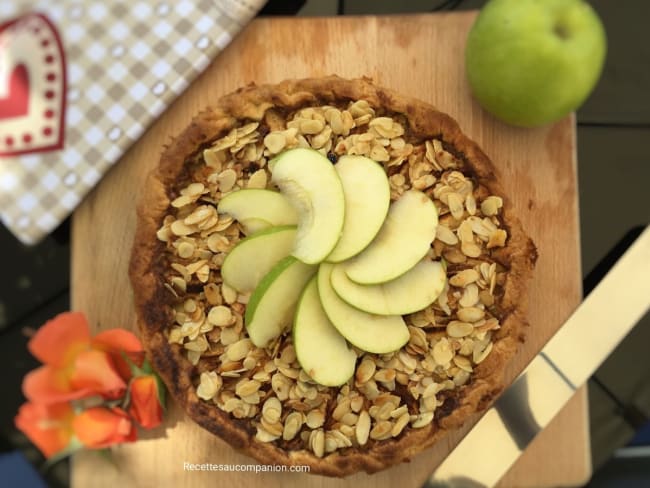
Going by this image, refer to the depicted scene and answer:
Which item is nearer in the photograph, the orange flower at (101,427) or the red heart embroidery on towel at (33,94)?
the orange flower at (101,427)

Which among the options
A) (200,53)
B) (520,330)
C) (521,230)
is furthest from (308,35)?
(520,330)

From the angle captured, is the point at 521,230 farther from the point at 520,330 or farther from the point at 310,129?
the point at 310,129

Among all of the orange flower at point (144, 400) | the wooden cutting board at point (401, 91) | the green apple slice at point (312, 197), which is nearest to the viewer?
the green apple slice at point (312, 197)

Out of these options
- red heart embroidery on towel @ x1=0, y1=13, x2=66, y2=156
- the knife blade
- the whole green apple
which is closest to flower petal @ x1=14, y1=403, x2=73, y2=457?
red heart embroidery on towel @ x1=0, y1=13, x2=66, y2=156

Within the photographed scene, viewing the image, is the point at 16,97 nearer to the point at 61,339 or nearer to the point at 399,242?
the point at 61,339

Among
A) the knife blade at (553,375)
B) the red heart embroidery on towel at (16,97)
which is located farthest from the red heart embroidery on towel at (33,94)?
the knife blade at (553,375)

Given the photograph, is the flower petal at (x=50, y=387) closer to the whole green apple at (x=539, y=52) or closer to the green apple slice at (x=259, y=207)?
the green apple slice at (x=259, y=207)

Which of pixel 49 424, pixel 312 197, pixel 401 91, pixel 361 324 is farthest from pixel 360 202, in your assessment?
pixel 49 424
